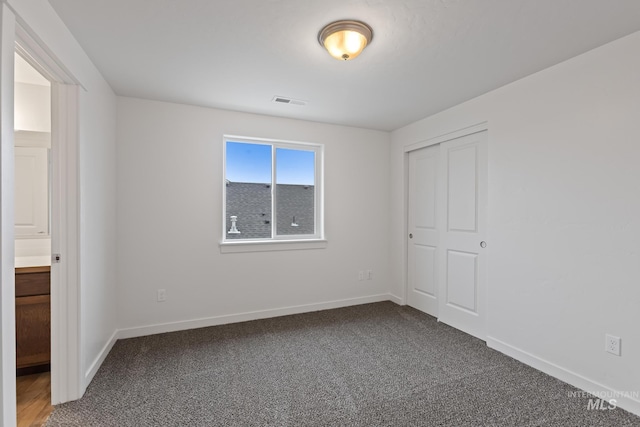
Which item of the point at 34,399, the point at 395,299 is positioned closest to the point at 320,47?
the point at 34,399

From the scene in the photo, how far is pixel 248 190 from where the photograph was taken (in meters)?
3.56

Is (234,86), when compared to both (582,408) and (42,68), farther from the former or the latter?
(582,408)

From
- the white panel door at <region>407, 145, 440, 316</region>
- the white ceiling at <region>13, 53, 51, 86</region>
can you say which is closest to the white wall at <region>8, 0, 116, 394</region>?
the white ceiling at <region>13, 53, 51, 86</region>

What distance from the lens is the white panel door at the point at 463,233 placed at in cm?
297

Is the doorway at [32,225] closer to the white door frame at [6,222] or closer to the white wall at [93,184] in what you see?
the white wall at [93,184]

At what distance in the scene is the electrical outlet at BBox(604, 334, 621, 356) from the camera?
1.94 m

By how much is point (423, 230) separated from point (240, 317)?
2.41m

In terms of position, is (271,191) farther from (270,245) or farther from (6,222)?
(6,222)

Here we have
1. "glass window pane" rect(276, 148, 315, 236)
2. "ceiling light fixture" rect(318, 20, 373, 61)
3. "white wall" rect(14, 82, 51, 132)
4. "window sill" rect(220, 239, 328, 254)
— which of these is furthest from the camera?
"glass window pane" rect(276, 148, 315, 236)

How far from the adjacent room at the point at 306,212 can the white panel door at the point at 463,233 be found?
0.03m

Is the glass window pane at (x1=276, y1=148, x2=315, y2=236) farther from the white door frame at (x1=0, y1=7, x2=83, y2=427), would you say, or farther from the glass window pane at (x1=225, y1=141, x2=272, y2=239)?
the white door frame at (x1=0, y1=7, x2=83, y2=427)

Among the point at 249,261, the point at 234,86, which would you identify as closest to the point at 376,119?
the point at 234,86

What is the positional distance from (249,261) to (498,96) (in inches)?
118

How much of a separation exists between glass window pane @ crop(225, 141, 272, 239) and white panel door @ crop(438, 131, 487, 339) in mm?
2050
